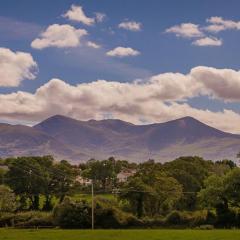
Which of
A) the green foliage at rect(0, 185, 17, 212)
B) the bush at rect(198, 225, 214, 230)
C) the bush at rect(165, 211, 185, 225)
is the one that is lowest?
the bush at rect(198, 225, 214, 230)

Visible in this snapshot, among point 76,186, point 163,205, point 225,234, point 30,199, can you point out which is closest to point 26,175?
point 30,199

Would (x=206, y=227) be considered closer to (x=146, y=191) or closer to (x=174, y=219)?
(x=174, y=219)

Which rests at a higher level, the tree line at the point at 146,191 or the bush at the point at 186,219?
the tree line at the point at 146,191

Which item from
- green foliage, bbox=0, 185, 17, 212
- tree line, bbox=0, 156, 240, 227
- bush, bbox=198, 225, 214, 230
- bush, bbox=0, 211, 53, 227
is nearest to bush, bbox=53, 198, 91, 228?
tree line, bbox=0, 156, 240, 227

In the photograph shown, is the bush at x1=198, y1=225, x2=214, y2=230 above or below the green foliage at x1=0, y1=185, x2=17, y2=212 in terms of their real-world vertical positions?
below

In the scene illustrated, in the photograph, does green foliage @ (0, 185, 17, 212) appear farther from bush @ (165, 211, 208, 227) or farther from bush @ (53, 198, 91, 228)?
bush @ (165, 211, 208, 227)

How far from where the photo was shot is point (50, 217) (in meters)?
90.6

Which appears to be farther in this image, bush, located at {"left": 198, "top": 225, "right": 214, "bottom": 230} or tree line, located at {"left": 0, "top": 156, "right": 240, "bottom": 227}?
tree line, located at {"left": 0, "top": 156, "right": 240, "bottom": 227}

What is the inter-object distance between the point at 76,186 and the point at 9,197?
3286 cm

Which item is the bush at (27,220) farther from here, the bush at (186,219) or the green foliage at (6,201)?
the bush at (186,219)

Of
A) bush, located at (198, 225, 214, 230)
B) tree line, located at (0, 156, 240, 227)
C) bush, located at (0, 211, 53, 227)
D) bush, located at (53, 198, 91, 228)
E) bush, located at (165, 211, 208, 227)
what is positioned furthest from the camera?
bush, located at (0, 211, 53, 227)

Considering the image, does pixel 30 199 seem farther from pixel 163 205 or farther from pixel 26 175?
pixel 163 205

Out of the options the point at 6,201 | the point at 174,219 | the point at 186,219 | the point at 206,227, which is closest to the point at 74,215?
the point at 174,219

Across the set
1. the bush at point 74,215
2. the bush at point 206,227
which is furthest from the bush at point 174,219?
the bush at point 74,215
